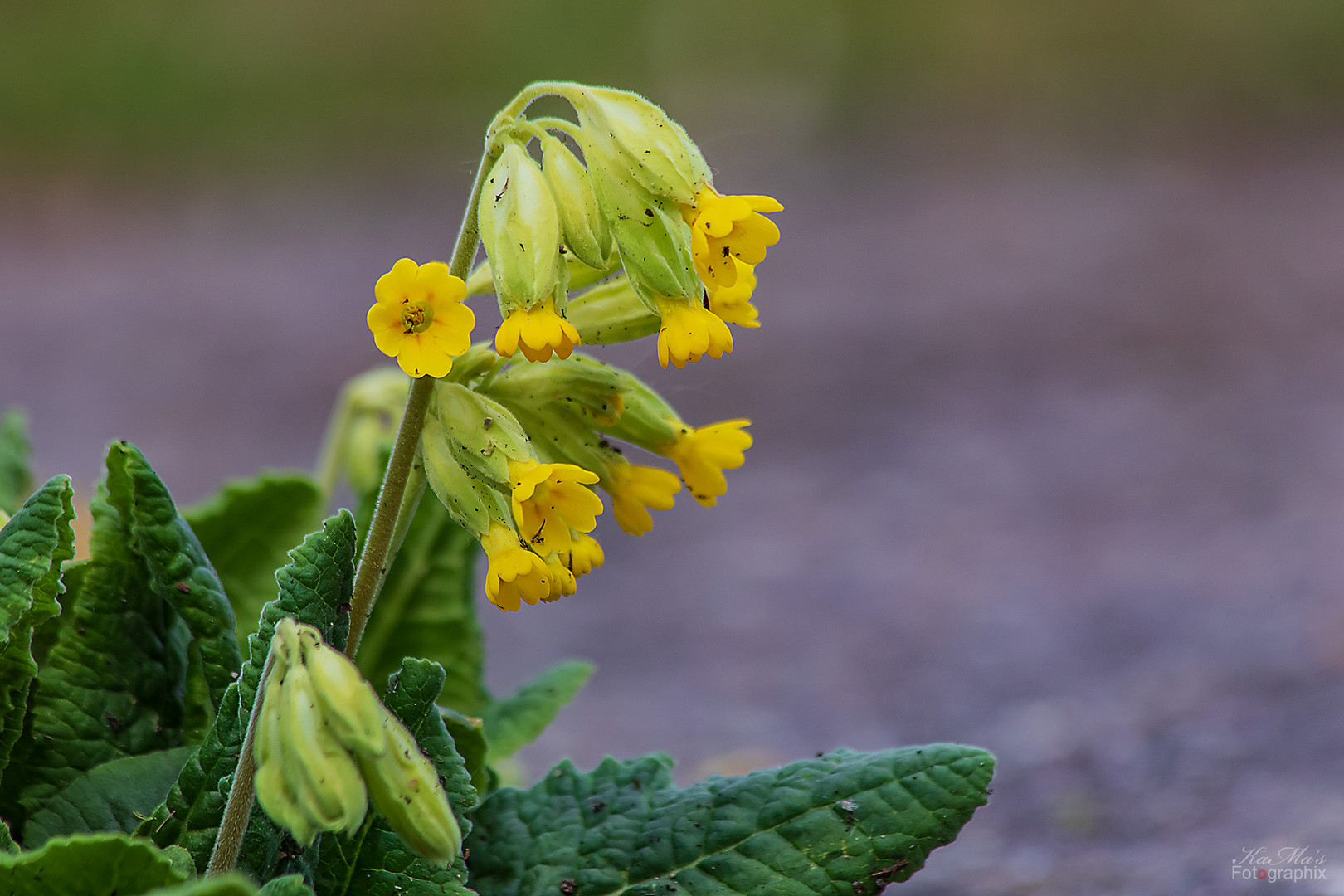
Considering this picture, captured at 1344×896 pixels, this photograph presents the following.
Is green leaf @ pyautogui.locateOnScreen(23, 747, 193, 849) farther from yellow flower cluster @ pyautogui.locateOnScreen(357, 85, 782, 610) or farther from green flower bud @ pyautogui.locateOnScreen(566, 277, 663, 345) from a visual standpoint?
green flower bud @ pyautogui.locateOnScreen(566, 277, 663, 345)

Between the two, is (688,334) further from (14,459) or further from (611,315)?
(14,459)

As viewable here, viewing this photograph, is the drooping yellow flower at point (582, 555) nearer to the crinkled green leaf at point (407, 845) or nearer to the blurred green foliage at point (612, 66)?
the crinkled green leaf at point (407, 845)

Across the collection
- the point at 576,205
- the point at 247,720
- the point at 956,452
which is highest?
the point at 956,452

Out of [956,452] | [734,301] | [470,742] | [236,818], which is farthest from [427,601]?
[956,452]

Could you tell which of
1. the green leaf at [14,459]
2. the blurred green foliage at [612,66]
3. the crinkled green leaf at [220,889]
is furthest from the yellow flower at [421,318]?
the blurred green foliage at [612,66]

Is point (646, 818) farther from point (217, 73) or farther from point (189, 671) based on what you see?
point (217, 73)
